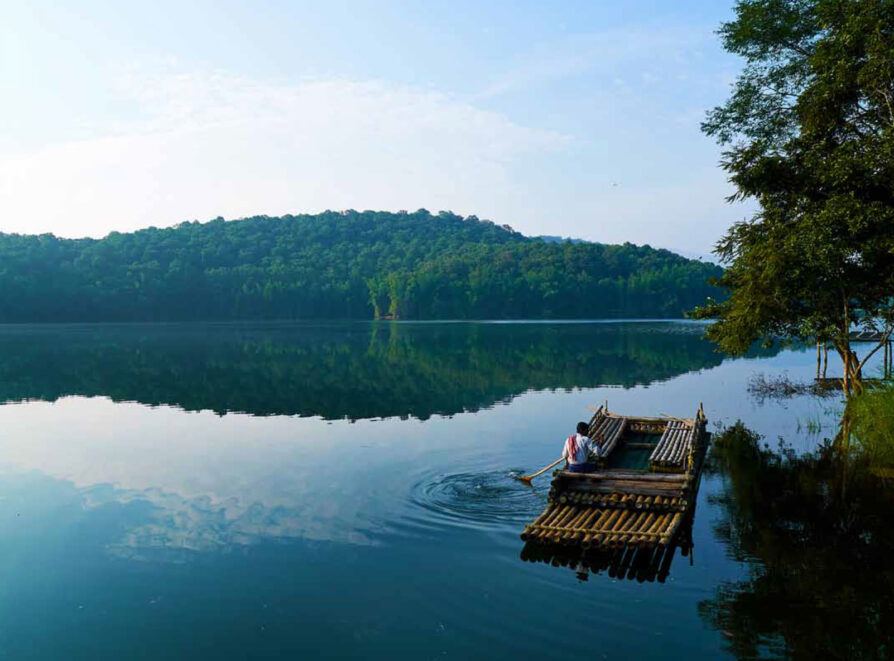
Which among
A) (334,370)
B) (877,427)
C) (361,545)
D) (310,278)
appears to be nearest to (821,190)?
(877,427)

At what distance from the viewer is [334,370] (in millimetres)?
44219

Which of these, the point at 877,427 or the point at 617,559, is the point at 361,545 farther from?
the point at 877,427

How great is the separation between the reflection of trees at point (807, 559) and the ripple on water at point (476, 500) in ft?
13.2

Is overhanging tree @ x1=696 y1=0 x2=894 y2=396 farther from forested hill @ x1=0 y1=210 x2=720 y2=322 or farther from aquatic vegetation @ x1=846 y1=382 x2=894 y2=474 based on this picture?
forested hill @ x1=0 y1=210 x2=720 y2=322

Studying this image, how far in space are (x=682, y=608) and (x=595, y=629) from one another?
59.5 inches

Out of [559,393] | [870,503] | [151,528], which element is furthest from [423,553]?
[559,393]

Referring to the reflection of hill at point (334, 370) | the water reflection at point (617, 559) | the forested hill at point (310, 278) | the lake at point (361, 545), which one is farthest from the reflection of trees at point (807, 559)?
the forested hill at point (310, 278)

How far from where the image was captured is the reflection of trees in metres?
9.30

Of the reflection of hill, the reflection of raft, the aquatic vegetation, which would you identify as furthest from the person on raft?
the reflection of hill

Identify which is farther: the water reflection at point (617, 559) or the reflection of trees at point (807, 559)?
the water reflection at point (617, 559)

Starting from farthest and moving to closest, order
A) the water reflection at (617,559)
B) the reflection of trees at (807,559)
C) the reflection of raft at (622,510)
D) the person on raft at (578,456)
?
the person on raft at (578,456)
the reflection of raft at (622,510)
the water reflection at (617,559)
the reflection of trees at (807,559)

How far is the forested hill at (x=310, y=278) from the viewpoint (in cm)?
12375

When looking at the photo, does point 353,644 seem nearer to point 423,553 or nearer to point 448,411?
point 423,553

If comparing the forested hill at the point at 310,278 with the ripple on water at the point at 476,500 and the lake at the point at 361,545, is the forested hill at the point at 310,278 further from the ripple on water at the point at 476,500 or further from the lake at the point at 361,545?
the ripple on water at the point at 476,500
